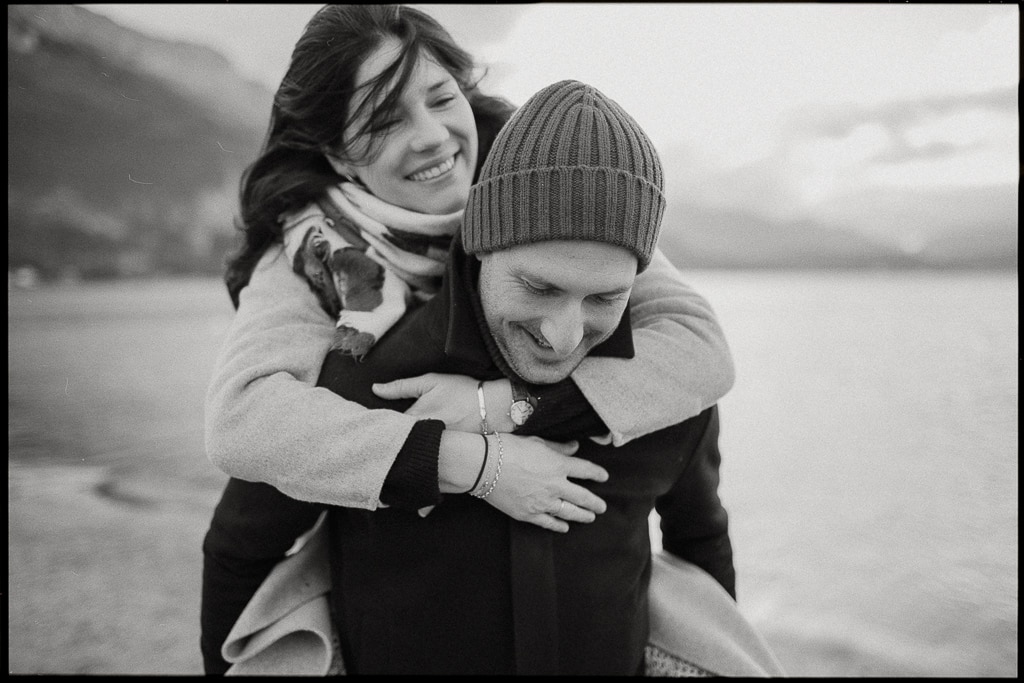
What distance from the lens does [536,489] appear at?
0.97 metres

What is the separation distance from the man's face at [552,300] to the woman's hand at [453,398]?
0.18 ft

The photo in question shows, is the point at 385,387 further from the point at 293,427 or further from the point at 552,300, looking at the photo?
the point at 552,300

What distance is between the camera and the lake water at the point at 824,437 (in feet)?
6.68

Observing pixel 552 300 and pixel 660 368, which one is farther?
pixel 660 368

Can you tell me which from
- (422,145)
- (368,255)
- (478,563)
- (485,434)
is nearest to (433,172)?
(422,145)

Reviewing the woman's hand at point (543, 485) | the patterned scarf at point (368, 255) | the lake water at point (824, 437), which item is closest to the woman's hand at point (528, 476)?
the woman's hand at point (543, 485)

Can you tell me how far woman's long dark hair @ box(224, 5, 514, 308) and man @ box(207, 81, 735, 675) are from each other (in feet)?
1.01

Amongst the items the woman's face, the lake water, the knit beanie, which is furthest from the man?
the lake water

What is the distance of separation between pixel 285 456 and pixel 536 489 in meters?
0.32

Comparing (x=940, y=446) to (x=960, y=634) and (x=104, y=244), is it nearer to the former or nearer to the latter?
(x=960, y=634)

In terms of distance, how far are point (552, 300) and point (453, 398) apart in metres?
0.21

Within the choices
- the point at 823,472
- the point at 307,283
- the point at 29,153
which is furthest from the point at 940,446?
the point at 29,153

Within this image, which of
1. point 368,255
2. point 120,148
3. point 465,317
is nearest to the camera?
point 465,317

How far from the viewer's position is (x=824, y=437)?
2750mm
